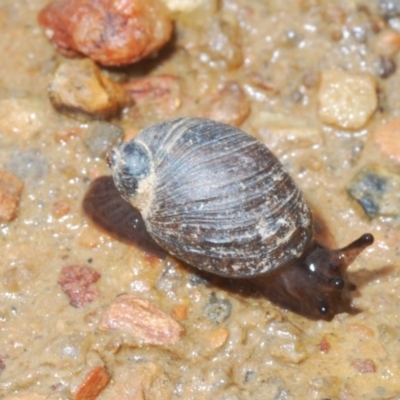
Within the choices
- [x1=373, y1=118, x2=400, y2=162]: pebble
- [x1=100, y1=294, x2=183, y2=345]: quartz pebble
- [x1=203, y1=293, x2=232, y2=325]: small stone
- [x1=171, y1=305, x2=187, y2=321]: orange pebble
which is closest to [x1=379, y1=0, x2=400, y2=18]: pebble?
[x1=373, y1=118, x2=400, y2=162]: pebble

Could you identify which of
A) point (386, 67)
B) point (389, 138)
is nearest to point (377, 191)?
point (389, 138)

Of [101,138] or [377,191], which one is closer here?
[377,191]

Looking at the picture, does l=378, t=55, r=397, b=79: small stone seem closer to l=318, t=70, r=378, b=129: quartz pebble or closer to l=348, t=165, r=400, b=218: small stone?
l=318, t=70, r=378, b=129: quartz pebble

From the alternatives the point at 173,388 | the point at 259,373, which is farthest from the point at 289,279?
the point at 173,388

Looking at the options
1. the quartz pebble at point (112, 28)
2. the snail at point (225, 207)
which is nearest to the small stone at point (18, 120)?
the quartz pebble at point (112, 28)

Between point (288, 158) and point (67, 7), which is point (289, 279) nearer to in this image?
point (288, 158)

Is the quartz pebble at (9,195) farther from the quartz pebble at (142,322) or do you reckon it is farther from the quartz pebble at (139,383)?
the quartz pebble at (139,383)

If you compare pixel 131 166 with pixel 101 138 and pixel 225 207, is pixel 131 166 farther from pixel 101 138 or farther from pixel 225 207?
pixel 101 138
